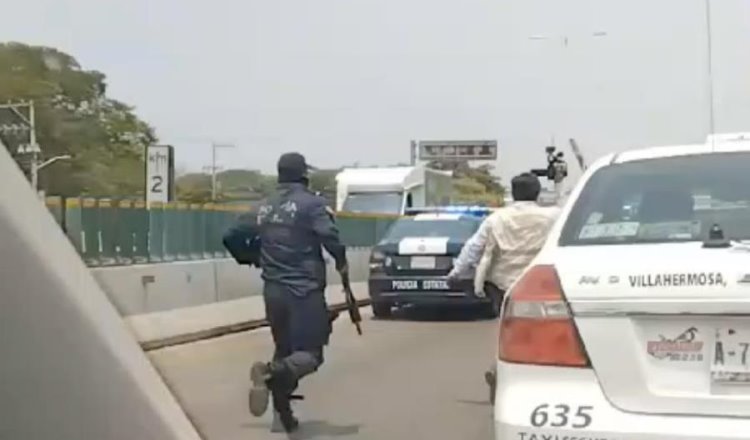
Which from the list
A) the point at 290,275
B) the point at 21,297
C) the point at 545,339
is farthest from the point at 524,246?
the point at 21,297

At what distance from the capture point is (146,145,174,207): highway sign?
1609 centimetres

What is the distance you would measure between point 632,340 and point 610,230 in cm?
60

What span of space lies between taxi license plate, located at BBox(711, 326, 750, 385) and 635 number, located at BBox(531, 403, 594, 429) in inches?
15.6

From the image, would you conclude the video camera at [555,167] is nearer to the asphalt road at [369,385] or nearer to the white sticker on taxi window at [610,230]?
the asphalt road at [369,385]

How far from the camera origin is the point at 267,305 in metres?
7.60

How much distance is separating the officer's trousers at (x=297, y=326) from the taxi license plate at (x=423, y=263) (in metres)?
9.62

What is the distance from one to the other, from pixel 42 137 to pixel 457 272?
521 cm

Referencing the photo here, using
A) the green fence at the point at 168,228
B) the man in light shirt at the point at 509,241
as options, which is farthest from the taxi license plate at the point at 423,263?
the man in light shirt at the point at 509,241

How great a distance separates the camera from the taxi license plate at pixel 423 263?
17.2 m

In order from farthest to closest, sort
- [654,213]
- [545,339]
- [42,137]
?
[654,213] → [545,339] → [42,137]

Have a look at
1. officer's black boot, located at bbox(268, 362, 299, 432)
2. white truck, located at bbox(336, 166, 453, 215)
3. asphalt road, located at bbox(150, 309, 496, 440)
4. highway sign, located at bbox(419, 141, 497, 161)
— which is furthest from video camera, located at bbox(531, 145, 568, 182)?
highway sign, located at bbox(419, 141, 497, 161)

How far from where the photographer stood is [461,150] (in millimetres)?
75062

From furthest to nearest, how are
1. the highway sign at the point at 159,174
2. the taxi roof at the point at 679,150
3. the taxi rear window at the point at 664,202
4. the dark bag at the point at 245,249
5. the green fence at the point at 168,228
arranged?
the green fence at the point at 168,228, the highway sign at the point at 159,174, the dark bag at the point at 245,249, the taxi roof at the point at 679,150, the taxi rear window at the point at 664,202

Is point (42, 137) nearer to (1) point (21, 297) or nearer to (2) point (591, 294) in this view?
(1) point (21, 297)
